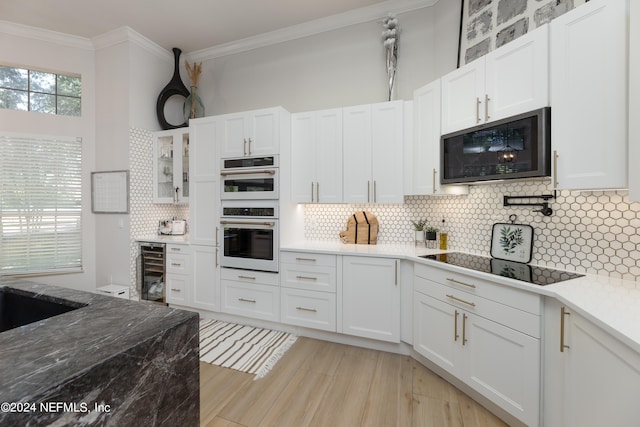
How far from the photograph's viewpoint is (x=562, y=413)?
141cm

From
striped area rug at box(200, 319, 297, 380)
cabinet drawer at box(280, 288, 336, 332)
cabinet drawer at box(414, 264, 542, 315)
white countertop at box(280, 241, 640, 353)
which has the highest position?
white countertop at box(280, 241, 640, 353)

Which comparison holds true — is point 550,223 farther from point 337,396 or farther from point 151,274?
point 151,274

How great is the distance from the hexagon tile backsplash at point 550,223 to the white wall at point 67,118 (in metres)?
3.44

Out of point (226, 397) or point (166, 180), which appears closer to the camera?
point (226, 397)

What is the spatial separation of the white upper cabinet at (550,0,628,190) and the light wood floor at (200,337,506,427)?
158 cm

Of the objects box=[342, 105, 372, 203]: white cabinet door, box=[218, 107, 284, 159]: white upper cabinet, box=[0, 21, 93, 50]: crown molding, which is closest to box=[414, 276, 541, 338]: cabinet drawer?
box=[342, 105, 372, 203]: white cabinet door

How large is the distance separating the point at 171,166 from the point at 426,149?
3239 millimetres

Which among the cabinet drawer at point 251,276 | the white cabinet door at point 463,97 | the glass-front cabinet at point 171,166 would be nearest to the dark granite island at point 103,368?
the cabinet drawer at point 251,276

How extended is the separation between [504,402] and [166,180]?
4122 millimetres

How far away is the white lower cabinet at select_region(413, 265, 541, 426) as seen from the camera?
60.9 inches

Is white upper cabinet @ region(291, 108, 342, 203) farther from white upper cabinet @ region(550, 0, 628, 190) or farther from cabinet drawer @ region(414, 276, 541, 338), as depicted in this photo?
white upper cabinet @ region(550, 0, 628, 190)

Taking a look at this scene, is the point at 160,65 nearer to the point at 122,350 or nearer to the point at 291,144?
the point at 291,144

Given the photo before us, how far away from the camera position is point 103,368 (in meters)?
0.65

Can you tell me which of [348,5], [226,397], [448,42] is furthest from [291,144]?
[226,397]
